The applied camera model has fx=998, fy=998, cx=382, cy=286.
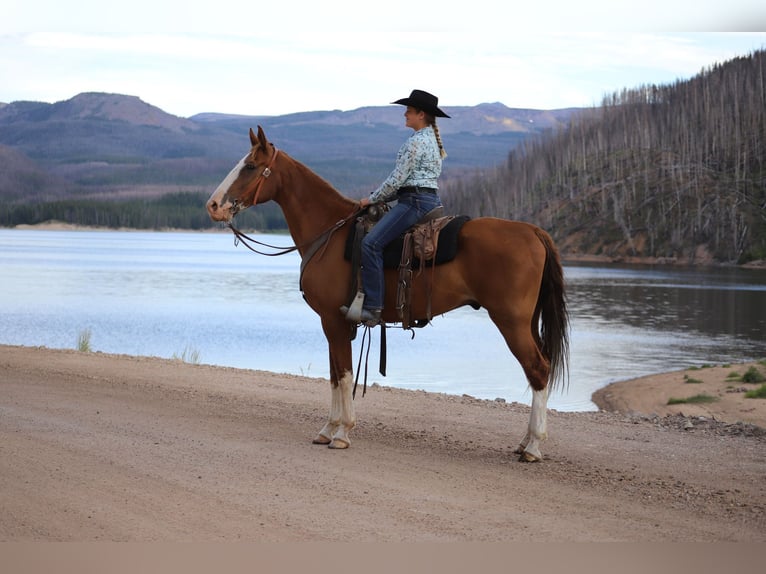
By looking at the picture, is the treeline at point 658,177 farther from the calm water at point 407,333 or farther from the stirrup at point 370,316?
the stirrup at point 370,316

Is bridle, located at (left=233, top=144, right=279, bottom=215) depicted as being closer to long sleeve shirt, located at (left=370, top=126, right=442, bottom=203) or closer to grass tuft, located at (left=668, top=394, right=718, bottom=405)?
long sleeve shirt, located at (left=370, top=126, right=442, bottom=203)

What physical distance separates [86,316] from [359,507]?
105 feet

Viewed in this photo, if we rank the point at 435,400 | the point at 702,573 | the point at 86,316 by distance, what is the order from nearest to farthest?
the point at 702,573 → the point at 435,400 → the point at 86,316

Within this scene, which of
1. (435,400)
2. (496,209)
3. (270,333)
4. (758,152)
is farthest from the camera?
(496,209)

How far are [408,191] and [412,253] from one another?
1.84 feet

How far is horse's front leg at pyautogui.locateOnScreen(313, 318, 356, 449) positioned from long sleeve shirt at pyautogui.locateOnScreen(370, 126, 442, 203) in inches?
53.1

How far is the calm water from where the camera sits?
2431cm

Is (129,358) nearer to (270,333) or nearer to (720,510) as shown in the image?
(720,510)

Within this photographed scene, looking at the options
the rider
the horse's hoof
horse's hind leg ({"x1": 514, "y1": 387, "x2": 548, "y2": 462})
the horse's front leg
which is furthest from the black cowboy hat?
the horse's hoof

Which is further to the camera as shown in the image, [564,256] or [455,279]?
[564,256]

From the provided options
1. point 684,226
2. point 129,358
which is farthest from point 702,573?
point 684,226

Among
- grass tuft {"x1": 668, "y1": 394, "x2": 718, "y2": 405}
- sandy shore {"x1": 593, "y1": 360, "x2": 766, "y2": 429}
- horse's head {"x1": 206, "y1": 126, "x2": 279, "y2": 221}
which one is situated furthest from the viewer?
grass tuft {"x1": 668, "y1": 394, "x2": 718, "y2": 405}

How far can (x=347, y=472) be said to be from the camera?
804 centimetres

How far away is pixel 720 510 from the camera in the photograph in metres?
7.09
